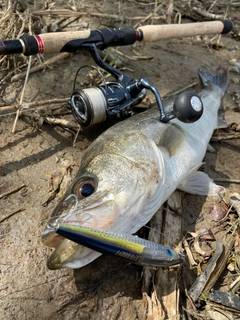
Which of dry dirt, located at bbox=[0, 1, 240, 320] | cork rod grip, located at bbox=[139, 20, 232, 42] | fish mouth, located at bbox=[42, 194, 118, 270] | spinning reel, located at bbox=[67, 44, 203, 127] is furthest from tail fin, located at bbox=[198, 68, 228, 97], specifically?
fish mouth, located at bbox=[42, 194, 118, 270]

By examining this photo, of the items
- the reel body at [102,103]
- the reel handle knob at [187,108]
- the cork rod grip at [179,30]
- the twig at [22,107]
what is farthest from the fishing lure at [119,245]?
the cork rod grip at [179,30]

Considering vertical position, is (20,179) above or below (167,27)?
below

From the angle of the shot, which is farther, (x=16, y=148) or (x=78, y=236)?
(x=16, y=148)

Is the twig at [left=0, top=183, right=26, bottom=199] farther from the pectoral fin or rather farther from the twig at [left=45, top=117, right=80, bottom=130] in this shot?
the pectoral fin

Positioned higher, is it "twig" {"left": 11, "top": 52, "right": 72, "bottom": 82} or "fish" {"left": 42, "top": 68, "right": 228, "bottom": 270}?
"twig" {"left": 11, "top": 52, "right": 72, "bottom": 82}

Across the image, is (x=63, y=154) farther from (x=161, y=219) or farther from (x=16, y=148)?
(x=161, y=219)

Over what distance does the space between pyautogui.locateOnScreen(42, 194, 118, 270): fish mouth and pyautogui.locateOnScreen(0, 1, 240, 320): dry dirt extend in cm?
35

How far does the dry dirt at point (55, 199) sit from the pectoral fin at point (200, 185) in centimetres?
10

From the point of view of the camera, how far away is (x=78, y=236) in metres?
1.87

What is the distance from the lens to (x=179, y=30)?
380 centimetres

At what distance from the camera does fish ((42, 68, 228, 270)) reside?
6.90ft

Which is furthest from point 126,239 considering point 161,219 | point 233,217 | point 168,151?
point 233,217

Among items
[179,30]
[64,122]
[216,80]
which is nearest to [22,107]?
[64,122]

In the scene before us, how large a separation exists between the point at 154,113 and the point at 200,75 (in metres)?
1.43
